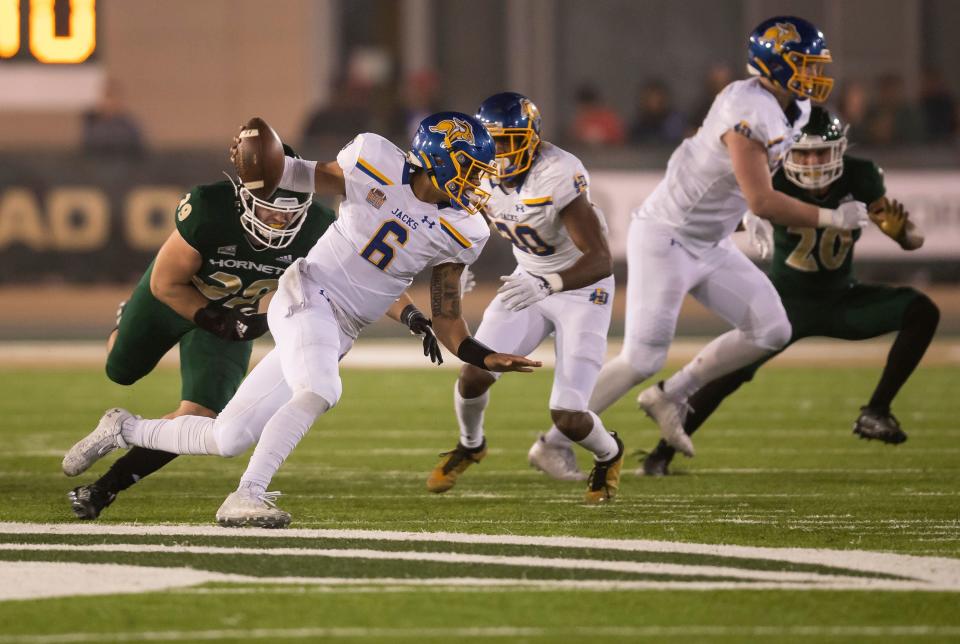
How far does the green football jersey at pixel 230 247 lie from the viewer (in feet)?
18.3

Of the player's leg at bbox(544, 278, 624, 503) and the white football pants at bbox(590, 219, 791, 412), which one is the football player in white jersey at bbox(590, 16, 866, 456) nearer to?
the white football pants at bbox(590, 219, 791, 412)

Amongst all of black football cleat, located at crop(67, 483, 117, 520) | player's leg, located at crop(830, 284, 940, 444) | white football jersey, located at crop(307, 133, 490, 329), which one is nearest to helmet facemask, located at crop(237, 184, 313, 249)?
white football jersey, located at crop(307, 133, 490, 329)

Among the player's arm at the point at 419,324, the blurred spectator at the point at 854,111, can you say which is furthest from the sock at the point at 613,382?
the blurred spectator at the point at 854,111

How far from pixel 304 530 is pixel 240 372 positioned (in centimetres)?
94

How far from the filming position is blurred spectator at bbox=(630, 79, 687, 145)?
14.5 m

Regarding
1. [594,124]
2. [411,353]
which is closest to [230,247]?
[411,353]

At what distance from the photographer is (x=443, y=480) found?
6.19 meters

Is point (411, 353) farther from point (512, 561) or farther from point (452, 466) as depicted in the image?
point (512, 561)

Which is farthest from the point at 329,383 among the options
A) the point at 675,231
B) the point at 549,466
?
the point at 675,231

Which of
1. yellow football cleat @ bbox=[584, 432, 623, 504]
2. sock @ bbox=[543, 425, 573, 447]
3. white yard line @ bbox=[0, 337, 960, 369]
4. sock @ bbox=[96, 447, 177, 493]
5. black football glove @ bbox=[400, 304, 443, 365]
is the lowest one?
white yard line @ bbox=[0, 337, 960, 369]

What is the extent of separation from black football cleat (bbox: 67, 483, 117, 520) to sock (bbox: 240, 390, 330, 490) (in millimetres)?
564

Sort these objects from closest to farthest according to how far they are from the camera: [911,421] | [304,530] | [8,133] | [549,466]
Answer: [304,530] → [549,466] → [911,421] → [8,133]

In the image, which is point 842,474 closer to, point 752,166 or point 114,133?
point 752,166

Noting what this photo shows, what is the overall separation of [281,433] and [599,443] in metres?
1.24
